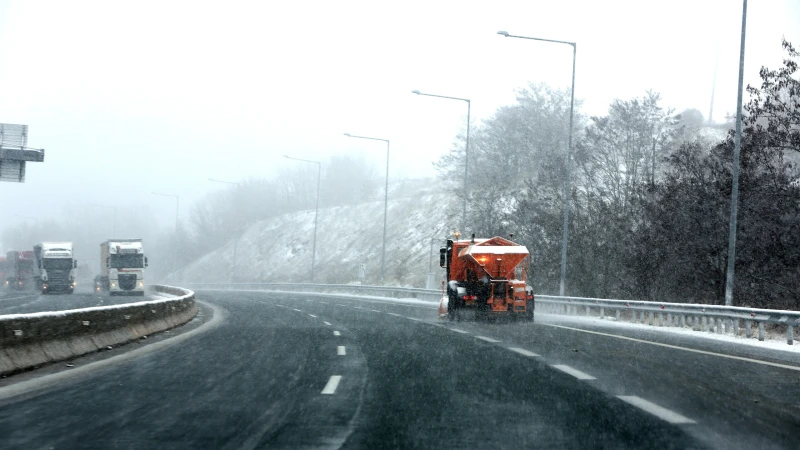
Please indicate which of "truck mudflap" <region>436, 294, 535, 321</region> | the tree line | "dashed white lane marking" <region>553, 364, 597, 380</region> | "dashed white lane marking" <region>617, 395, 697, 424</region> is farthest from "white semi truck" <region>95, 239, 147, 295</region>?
"dashed white lane marking" <region>617, 395, 697, 424</region>

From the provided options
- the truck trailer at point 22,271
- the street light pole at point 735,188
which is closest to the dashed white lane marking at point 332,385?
the street light pole at point 735,188

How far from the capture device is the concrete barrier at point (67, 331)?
1114 centimetres

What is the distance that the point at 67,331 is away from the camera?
13.4m

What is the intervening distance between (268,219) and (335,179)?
11825 millimetres

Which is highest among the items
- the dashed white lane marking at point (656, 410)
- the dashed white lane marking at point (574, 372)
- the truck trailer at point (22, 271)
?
the dashed white lane marking at point (656, 410)

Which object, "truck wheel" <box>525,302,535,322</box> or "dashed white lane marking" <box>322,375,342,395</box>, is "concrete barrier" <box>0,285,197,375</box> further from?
"truck wheel" <box>525,302,535,322</box>

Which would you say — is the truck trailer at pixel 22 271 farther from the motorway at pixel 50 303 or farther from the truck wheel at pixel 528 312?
the truck wheel at pixel 528 312

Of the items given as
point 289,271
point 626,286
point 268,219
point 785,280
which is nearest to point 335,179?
point 268,219

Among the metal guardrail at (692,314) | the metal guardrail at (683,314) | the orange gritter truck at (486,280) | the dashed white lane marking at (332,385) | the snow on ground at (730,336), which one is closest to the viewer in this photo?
the dashed white lane marking at (332,385)

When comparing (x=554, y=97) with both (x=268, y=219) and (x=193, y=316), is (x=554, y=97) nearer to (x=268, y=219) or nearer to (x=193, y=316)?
(x=193, y=316)

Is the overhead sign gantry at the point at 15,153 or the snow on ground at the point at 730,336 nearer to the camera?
the snow on ground at the point at 730,336

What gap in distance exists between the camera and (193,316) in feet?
89.9

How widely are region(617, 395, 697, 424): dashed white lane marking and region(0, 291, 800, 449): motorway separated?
0.02 meters

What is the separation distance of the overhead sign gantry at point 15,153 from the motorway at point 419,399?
25560 mm
